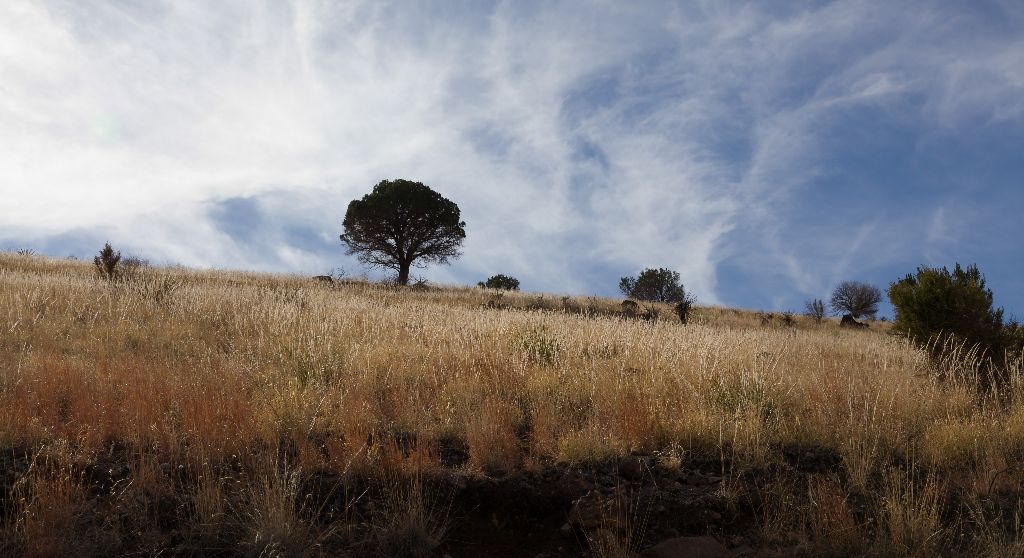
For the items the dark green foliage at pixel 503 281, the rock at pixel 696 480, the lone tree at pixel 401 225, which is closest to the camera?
the rock at pixel 696 480

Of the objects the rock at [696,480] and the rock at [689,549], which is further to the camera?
the rock at [696,480]

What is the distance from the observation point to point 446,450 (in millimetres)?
5051

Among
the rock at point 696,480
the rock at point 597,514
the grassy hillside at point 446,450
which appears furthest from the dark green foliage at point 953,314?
the rock at point 597,514

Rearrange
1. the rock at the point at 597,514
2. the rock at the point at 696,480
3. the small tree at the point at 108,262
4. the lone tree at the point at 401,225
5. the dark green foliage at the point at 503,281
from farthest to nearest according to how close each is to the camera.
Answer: the dark green foliage at the point at 503,281 < the lone tree at the point at 401,225 < the small tree at the point at 108,262 < the rock at the point at 696,480 < the rock at the point at 597,514

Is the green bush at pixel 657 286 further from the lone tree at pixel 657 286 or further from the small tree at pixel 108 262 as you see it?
the small tree at pixel 108 262

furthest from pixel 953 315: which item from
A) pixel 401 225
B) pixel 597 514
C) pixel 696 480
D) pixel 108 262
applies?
pixel 401 225

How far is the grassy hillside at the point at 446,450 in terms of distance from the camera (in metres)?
3.55

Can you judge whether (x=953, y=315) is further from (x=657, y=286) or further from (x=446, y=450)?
(x=657, y=286)

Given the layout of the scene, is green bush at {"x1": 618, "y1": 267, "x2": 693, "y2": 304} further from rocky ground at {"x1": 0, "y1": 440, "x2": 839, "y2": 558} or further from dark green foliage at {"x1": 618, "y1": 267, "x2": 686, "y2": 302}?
rocky ground at {"x1": 0, "y1": 440, "x2": 839, "y2": 558}

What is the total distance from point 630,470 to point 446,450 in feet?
5.30

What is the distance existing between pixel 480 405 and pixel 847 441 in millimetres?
3516

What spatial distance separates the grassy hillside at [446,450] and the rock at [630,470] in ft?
0.09

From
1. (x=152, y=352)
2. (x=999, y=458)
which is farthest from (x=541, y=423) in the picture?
(x=152, y=352)

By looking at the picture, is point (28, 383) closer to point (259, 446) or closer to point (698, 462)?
point (259, 446)
